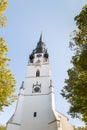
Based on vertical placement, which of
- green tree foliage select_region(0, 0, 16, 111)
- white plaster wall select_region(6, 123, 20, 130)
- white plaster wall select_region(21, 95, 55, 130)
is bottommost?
white plaster wall select_region(6, 123, 20, 130)

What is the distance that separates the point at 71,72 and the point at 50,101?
62.8ft

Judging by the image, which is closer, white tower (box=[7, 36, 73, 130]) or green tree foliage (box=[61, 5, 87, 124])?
green tree foliage (box=[61, 5, 87, 124])

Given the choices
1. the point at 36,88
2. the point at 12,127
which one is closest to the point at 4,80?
the point at 12,127

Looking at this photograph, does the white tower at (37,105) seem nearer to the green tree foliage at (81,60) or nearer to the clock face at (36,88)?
the clock face at (36,88)

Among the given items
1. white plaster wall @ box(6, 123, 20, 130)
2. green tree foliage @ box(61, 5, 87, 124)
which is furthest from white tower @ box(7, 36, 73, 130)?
green tree foliage @ box(61, 5, 87, 124)

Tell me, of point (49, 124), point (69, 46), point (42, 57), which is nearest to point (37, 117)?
point (49, 124)

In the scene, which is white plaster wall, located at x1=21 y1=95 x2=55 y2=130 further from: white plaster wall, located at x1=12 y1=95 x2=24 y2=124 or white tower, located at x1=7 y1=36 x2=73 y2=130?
white plaster wall, located at x1=12 y1=95 x2=24 y2=124

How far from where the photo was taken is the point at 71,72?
49.4ft

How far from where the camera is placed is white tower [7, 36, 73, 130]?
30.2 metres

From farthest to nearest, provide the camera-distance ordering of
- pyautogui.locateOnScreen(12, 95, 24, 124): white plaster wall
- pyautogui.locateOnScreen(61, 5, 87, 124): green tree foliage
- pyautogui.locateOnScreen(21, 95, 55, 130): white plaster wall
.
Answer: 1. pyautogui.locateOnScreen(12, 95, 24, 124): white plaster wall
2. pyautogui.locateOnScreen(21, 95, 55, 130): white plaster wall
3. pyautogui.locateOnScreen(61, 5, 87, 124): green tree foliage

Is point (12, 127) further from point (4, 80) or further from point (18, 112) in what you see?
point (4, 80)

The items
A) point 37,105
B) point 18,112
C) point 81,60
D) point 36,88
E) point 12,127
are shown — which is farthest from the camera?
point 36,88

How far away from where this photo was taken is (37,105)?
110 feet

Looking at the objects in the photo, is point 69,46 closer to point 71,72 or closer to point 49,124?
point 71,72
